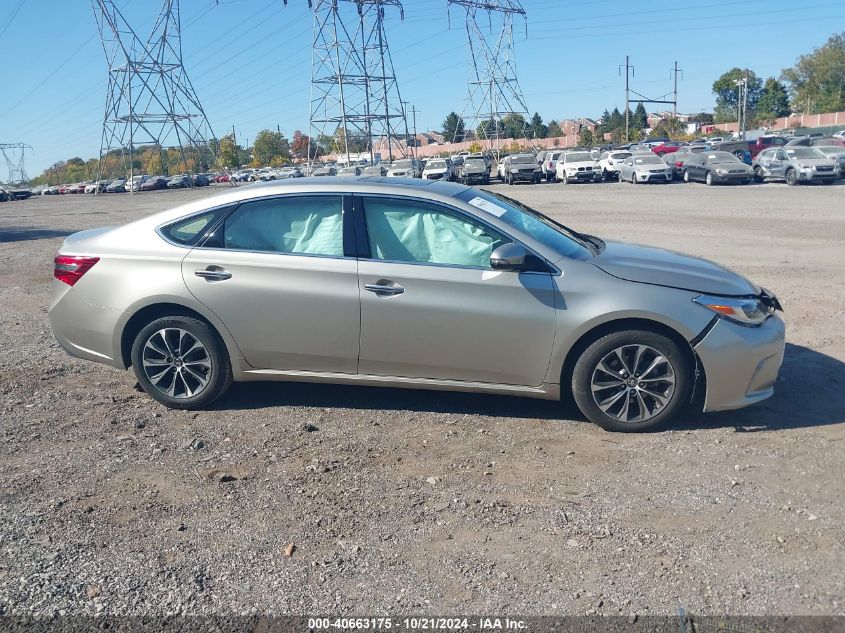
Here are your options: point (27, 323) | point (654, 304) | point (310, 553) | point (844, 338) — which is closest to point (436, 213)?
point (654, 304)

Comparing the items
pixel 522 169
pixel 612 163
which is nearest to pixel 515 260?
pixel 612 163

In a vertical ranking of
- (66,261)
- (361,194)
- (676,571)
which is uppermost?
(361,194)

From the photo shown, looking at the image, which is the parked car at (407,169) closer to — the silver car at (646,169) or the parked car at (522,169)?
the parked car at (522,169)

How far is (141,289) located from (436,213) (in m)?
2.17

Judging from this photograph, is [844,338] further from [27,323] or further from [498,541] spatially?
[27,323]

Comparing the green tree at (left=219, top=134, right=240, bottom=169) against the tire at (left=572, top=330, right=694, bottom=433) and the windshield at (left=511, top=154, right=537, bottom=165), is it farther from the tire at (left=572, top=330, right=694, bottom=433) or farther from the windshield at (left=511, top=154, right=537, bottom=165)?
the tire at (left=572, top=330, right=694, bottom=433)

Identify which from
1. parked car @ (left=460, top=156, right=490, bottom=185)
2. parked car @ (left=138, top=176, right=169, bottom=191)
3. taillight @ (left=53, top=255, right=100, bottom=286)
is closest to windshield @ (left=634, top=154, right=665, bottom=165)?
parked car @ (left=460, top=156, right=490, bottom=185)

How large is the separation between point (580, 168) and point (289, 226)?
40.0 meters

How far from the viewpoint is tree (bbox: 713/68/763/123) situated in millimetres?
127562

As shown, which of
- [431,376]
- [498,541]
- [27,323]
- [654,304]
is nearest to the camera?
[498,541]

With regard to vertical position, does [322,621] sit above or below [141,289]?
below

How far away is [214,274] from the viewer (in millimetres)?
5598

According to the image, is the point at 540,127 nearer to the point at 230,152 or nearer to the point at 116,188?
the point at 230,152

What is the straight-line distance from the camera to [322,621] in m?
3.30
